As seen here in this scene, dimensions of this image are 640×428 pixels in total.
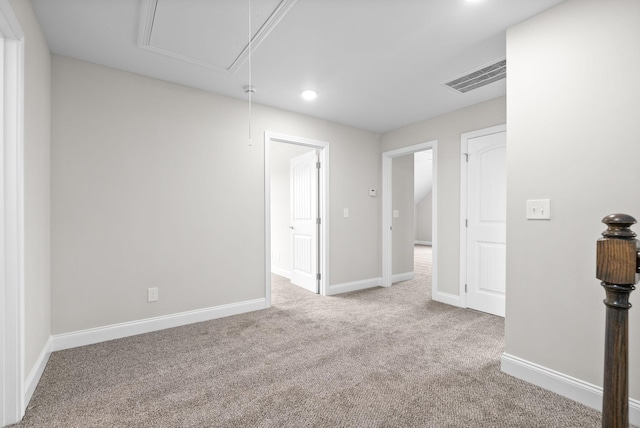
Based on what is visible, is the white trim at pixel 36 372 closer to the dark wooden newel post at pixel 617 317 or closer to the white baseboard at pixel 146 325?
the white baseboard at pixel 146 325

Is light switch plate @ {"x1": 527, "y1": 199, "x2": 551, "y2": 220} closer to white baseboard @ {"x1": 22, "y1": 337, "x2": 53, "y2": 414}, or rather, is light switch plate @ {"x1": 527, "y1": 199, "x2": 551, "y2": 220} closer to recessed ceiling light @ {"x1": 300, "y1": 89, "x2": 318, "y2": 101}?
recessed ceiling light @ {"x1": 300, "y1": 89, "x2": 318, "y2": 101}

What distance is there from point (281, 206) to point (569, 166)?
4.17 meters

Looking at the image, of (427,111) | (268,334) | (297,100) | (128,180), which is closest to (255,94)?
(297,100)

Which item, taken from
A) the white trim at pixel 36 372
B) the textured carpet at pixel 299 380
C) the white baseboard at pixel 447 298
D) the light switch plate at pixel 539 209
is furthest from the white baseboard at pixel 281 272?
the light switch plate at pixel 539 209

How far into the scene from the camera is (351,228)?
14.5 ft

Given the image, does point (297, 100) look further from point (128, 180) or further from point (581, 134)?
point (581, 134)

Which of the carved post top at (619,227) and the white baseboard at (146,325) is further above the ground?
the carved post top at (619,227)

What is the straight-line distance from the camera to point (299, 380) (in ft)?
6.61

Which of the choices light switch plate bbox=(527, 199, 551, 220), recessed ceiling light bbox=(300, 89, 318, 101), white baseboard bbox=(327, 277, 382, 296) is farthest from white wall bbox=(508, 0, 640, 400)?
white baseboard bbox=(327, 277, 382, 296)

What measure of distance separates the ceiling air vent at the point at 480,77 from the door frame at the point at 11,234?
3.22 metres

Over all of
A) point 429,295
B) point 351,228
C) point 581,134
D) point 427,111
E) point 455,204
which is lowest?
point 429,295

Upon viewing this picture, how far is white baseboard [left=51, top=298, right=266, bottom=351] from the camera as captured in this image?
2502 mm

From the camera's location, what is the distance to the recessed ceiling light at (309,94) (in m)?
3.20

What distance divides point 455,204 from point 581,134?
6.54 feet
